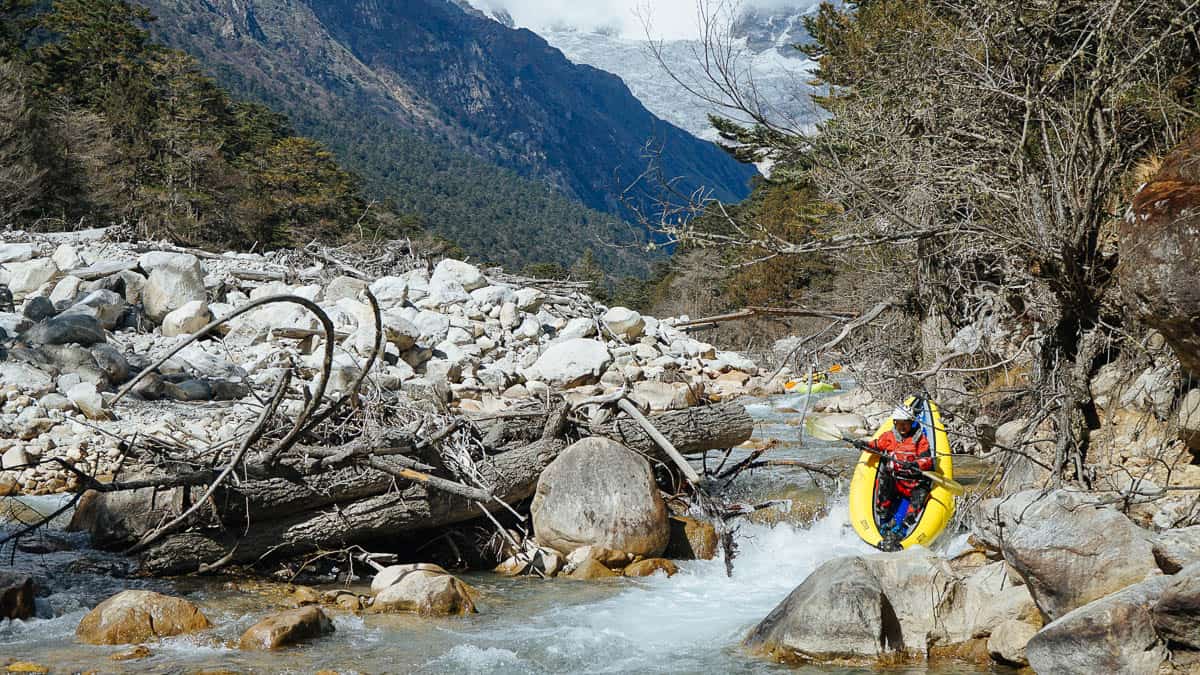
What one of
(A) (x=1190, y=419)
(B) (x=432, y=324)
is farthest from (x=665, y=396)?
(A) (x=1190, y=419)

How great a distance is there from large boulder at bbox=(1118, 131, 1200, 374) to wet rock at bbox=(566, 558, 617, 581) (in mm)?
3810

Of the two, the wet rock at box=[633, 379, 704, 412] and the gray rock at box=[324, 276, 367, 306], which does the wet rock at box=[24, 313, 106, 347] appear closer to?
the gray rock at box=[324, 276, 367, 306]

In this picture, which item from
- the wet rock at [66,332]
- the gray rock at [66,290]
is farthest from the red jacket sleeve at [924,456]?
the gray rock at [66,290]

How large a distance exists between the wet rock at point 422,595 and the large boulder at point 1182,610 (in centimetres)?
381

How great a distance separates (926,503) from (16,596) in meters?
6.19

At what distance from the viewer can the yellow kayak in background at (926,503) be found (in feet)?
23.5

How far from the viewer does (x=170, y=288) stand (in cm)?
1437

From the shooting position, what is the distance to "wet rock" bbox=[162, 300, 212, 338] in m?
13.5

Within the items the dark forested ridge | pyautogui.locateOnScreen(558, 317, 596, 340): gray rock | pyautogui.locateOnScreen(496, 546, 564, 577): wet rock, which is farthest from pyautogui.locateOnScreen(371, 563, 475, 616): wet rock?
the dark forested ridge

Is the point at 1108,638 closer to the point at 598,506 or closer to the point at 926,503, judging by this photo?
the point at 926,503

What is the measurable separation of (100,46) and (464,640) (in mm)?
30302

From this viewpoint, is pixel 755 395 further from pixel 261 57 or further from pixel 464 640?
pixel 261 57

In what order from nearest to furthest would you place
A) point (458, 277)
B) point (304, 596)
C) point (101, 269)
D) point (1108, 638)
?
1. point (1108, 638)
2. point (304, 596)
3. point (101, 269)
4. point (458, 277)

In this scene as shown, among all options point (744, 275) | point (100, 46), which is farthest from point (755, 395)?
point (100, 46)
